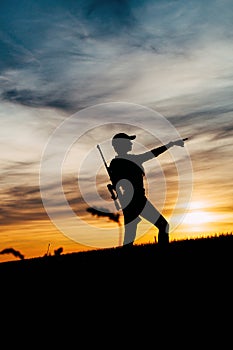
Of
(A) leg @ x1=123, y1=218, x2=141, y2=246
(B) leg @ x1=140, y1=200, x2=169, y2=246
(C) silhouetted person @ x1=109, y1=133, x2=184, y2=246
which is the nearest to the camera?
(C) silhouetted person @ x1=109, y1=133, x2=184, y2=246

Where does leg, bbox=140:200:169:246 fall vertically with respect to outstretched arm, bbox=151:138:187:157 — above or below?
below

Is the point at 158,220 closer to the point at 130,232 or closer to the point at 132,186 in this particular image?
the point at 130,232

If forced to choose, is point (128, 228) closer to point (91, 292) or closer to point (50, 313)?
point (91, 292)

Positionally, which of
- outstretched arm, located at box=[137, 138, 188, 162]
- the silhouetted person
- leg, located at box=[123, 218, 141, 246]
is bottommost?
leg, located at box=[123, 218, 141, 246]

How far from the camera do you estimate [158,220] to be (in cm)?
1105

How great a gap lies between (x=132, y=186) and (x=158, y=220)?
106 cm

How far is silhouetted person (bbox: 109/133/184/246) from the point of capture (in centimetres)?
1087

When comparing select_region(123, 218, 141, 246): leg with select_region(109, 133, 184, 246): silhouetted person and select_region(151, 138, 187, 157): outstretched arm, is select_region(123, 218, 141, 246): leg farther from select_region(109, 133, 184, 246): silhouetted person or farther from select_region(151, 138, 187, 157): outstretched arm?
select_region(151, 138, 187, 157): outstretched arm

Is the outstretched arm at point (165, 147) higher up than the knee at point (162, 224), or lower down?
higher up

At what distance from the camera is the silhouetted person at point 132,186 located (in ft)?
35.7

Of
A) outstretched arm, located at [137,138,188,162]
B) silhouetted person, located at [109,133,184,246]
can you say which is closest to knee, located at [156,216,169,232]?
silhouetted person, located at [109,133,184,246]

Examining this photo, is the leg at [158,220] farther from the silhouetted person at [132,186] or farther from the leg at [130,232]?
the leg at [130,232]

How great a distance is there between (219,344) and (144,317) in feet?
4.54

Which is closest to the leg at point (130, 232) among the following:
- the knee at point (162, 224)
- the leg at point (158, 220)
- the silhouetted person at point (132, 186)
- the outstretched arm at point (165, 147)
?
the silhouetted person at point (132, 186)
